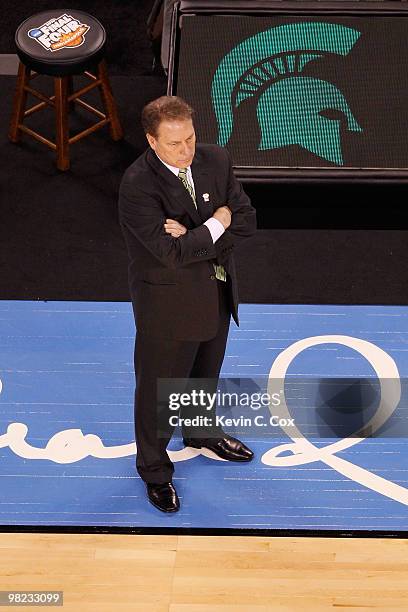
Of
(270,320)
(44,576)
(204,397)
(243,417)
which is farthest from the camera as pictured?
(270,320)

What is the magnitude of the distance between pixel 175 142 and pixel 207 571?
5.68ft

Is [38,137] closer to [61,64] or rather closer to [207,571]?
[61,64]

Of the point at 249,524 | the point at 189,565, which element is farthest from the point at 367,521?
the point at 189,565

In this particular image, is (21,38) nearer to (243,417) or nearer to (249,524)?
(243,417)

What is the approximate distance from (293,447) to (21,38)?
9.30 feet

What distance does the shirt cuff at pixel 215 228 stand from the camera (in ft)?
12.4

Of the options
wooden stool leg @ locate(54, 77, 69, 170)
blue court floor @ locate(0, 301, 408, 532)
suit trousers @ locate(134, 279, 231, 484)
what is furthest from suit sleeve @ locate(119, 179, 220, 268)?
wooden stool leg @ locate(54, 77, 69, 170)

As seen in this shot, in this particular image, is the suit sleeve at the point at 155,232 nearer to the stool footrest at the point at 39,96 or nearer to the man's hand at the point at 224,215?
the man's hand at the point at 224,215

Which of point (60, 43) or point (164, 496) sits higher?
point (60, 43)

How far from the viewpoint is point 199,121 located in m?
5.55

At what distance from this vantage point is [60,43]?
18.7 ft

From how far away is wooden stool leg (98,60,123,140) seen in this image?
5.94 m

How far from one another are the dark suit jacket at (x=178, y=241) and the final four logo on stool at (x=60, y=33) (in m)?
2.16

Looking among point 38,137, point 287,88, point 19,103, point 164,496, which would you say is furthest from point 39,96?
point 164,496
